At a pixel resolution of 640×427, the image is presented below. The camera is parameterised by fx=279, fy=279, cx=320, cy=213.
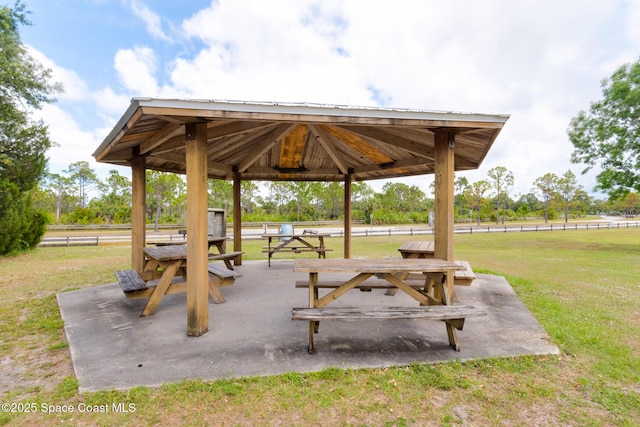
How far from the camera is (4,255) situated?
1066 cm

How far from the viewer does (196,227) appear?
3148 mm

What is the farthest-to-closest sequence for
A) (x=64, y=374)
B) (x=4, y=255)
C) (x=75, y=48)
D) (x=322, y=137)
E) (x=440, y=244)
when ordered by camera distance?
(x=75, y=48), (x=4, y=255), (x=322, y=137), (x=440, y=244), (x=64, y=374)

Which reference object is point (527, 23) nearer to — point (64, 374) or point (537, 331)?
point (537, 331)

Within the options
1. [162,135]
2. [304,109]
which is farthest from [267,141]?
[304,109]

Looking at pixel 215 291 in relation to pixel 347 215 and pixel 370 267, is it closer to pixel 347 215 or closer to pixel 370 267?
pixel 370 267

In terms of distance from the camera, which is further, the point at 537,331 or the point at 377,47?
the point at 377,47

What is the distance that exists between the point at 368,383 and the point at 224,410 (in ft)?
3.70

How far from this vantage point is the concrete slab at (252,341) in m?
2.50

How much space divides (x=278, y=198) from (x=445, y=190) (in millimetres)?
38217

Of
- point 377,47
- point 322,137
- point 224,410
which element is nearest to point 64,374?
point 224,410

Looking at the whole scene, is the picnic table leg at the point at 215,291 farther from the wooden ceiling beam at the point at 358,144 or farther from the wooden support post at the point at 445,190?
the wooden support post at the point at 445,190

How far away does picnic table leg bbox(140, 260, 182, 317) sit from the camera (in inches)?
150

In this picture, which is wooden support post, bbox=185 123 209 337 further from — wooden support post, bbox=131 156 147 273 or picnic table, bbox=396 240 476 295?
picnic table, bbox=396 240 476 295

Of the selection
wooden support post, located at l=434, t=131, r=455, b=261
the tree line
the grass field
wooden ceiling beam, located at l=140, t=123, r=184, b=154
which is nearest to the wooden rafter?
wooden ceiling beam, located at l=140, t=123, r=184, b=154
